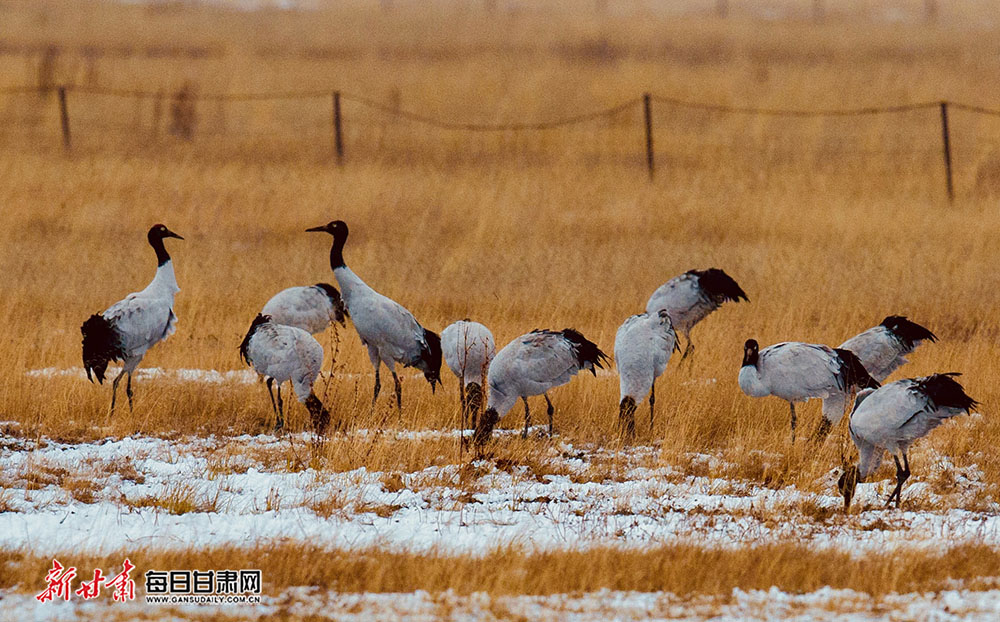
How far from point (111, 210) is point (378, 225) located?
3.65 metres

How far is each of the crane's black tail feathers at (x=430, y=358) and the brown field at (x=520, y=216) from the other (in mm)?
235

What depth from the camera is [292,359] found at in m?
8.86

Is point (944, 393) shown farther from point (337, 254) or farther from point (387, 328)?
point (337, 254)

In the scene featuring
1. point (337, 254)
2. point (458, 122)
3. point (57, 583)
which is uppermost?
point (458, 122)

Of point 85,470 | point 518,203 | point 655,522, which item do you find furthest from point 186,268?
point 655,522

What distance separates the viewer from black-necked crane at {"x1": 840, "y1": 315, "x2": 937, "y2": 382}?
9.24m

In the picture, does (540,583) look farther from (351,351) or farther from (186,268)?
(186,268)

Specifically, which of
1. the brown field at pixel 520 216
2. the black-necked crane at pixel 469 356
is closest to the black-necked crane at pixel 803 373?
the brown field at pixel 520 216

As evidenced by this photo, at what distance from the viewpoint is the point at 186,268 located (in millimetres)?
14562

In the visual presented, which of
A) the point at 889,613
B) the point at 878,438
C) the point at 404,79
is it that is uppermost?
the point at 404,79

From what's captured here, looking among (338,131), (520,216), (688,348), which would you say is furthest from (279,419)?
(338,131)

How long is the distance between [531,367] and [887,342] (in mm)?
2637

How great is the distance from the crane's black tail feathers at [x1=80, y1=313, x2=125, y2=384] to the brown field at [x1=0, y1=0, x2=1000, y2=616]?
386 millimetres

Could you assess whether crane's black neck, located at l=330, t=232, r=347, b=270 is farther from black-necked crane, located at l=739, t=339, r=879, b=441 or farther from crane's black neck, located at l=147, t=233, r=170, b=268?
A: black-necked crane, located at l=739, t=339, r=879, b=441
